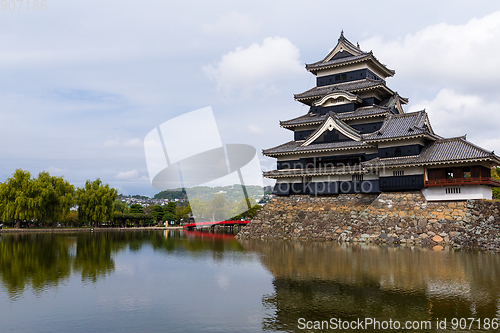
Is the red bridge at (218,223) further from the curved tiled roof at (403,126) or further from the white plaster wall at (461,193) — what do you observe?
the white plaster wall at (461,193)

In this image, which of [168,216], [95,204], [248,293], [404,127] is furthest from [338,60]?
[168,216]

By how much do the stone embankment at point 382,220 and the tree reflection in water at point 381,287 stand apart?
4.32 meters

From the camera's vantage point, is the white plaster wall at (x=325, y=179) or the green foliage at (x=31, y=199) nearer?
the white plaster wall at (x=325, y=179)

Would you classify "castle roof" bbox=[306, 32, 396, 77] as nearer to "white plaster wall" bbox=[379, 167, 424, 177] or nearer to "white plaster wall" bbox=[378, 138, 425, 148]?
"white plaster wall" bbox=[378, 138, 425, 148]

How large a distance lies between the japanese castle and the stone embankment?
1097mm

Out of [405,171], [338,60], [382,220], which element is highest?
[338,60]

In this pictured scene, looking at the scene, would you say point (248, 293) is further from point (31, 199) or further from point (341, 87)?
point (31, 199)

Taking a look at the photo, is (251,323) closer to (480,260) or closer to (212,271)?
(212,271)

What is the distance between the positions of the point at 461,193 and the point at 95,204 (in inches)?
2217

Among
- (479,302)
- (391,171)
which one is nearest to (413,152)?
(391,171)

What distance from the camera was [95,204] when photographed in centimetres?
6462

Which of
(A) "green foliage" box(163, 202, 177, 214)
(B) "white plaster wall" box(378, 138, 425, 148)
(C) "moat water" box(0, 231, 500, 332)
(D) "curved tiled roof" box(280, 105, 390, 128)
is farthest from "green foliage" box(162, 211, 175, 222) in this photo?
(C) "moat water" box(0, 231, 500, 332)

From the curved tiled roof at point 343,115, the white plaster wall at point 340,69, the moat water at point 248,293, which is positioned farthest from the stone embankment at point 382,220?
the white plaster wall at point 340,69

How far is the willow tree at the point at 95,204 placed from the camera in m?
63.7
